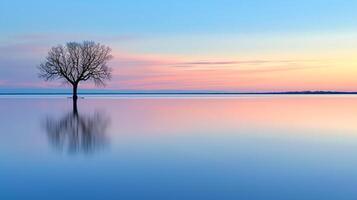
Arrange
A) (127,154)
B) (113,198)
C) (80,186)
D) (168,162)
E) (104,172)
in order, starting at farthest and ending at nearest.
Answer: (127,154) < (168,162) < (104,172) < (80,186) < (113,198)

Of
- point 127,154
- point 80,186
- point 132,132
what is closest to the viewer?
point 80,186

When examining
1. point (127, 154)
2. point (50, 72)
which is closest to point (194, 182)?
point (127, 154)

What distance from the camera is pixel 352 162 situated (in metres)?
8.91

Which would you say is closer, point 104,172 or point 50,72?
point 104,172

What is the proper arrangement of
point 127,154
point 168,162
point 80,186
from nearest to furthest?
point 80,186 < point 168,162 < point 127,154

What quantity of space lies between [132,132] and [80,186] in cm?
838

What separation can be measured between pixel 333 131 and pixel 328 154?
18.9 feet

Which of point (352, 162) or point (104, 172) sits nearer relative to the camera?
point (104, 172)

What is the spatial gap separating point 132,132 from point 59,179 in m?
7.90

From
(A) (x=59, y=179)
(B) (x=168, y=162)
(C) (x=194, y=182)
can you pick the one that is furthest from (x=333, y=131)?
(A) (x=59, y=179)

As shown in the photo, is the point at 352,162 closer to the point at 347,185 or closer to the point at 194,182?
the point at 347,185

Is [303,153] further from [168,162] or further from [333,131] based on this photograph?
[333,131]

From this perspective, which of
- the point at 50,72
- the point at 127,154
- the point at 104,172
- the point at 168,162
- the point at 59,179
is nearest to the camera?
the point at 59,179

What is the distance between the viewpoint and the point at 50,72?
51.0 m
